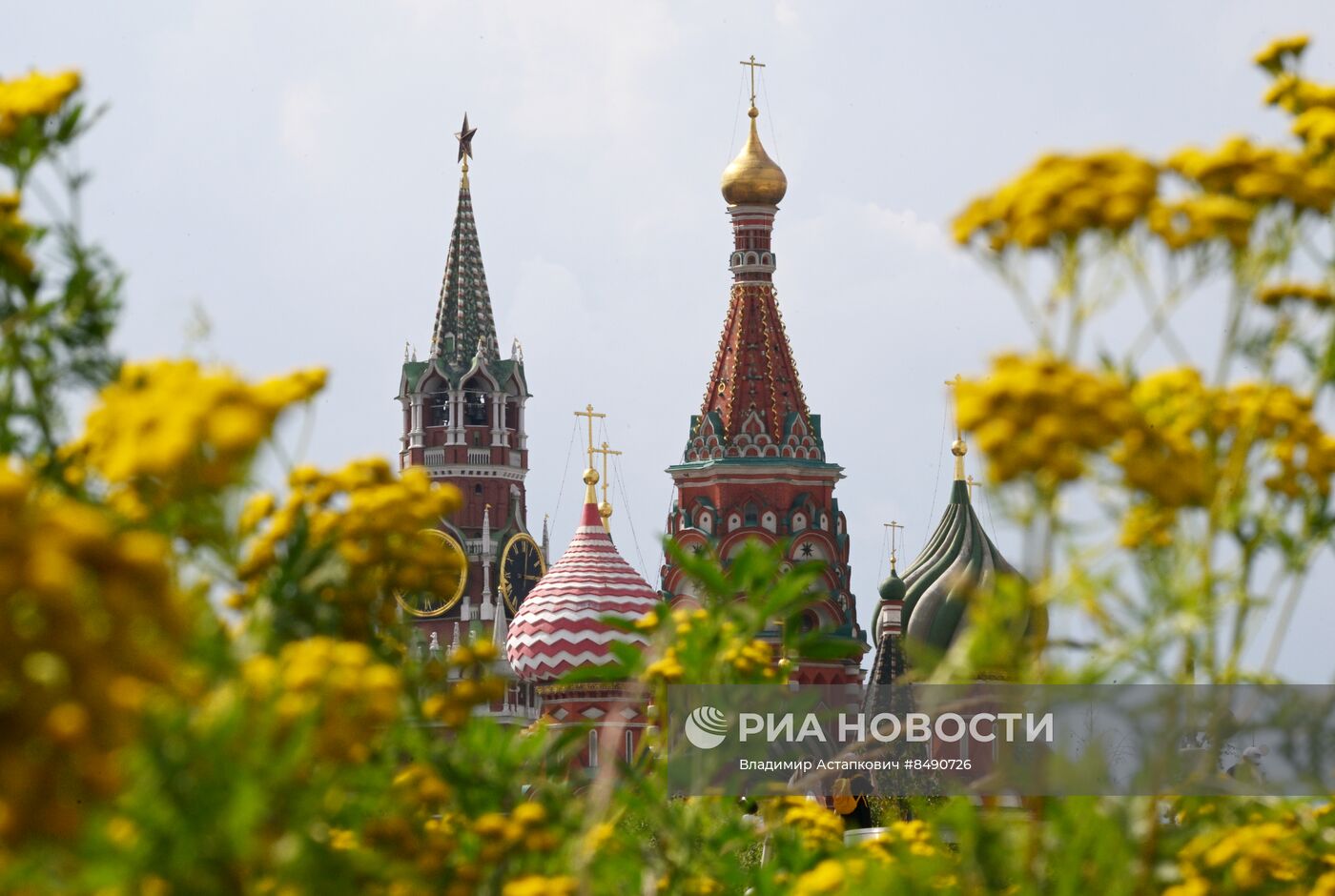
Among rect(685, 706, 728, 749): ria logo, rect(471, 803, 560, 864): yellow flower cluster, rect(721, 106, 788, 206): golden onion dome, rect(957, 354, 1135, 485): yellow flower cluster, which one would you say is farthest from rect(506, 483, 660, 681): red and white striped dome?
rect(957, 354, 1135, 485): yellow flower cluster

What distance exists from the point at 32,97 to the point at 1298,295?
3507 millimetres

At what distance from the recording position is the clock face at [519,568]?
6981 cm

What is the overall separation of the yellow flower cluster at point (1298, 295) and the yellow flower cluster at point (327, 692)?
8.93ft

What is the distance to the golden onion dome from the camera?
55.4 m

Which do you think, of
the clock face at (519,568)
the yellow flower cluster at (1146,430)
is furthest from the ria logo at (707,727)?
the clock face at (519,568)

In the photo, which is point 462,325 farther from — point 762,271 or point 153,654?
point 153,654

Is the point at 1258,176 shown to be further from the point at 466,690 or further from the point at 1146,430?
the point at 466,690

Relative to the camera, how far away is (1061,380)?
450 cm

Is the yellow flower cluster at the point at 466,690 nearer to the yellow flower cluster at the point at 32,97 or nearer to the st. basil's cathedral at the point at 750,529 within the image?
the yellow flower cluster at the point at 32,97

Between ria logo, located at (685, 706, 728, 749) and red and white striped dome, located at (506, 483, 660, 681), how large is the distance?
41.8 meters

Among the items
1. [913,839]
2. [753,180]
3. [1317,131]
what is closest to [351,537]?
[913,839]

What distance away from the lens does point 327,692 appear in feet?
13.5

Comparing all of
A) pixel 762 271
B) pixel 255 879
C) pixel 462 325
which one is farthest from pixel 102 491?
pixel 462 325

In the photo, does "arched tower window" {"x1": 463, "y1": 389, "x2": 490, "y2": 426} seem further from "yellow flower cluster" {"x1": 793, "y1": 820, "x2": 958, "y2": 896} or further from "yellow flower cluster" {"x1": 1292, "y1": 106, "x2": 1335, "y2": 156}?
"yellow flower cluster" {"x1": 1292, "y1": 106, "x2": 1335, "y2": 156}
